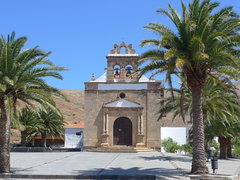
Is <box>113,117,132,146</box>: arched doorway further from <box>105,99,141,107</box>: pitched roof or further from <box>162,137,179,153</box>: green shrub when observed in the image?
<box>162,137,179,153</box>: green shrub

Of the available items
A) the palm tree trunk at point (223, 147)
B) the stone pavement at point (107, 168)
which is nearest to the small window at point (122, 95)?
the palm tree trunk at point (223, 147)

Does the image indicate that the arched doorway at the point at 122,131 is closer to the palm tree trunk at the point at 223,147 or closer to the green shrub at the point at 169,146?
the green shrub at the point at 169,146

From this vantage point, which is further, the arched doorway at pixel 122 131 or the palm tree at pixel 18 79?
the arched doorway at pixel 122 131

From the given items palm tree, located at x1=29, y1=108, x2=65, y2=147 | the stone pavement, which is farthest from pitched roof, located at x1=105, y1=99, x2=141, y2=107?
the stone pavement

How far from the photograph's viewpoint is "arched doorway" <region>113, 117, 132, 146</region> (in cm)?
2737

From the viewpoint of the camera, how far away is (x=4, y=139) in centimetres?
1155

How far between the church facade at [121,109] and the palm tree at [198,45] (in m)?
15.3

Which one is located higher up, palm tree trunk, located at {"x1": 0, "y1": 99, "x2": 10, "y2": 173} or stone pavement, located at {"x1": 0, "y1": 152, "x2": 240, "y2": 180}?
palm tree trunk, located at {"x1": 0, "y1": 99, "x2": 10, "y2": 173}

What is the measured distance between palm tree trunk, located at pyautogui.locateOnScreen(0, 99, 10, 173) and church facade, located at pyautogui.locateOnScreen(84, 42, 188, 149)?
15.5m

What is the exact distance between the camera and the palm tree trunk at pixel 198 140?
36.6ft

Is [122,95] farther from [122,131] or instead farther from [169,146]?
[169,146]

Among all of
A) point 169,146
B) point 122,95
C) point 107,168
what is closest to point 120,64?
point 122,95

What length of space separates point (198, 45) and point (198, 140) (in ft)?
11.2

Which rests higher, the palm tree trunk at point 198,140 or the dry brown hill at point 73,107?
the dry brown hill at point 73,107
